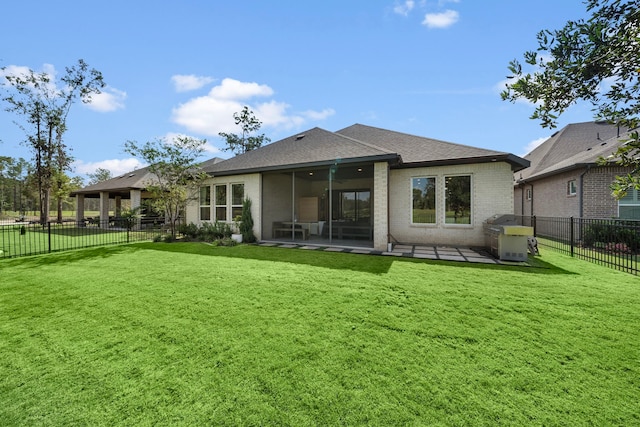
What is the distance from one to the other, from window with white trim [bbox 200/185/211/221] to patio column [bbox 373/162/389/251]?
8707 mm

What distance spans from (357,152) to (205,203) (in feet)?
27.9

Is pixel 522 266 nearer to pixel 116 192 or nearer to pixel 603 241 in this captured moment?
pixel 603 241

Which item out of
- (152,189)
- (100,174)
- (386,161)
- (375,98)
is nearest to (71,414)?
(386,161)

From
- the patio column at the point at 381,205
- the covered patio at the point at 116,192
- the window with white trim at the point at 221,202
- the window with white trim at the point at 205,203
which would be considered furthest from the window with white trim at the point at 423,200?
the covered patio at the point at 116,192

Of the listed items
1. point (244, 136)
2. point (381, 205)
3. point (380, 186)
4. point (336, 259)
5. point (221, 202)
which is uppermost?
point (244, 136)

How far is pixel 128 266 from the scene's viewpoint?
23.1ft

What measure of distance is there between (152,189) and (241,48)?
24.5 feet

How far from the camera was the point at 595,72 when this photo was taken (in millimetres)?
2773

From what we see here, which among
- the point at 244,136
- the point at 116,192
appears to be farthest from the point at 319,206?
the point at 244,136

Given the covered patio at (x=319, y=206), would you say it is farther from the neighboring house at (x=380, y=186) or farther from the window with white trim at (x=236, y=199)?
the window with white trim at (x=236, y=199)

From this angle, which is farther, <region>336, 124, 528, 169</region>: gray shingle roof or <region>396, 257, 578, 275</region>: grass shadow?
<region>336, 124, 528, 169</region>: gray shingle roof

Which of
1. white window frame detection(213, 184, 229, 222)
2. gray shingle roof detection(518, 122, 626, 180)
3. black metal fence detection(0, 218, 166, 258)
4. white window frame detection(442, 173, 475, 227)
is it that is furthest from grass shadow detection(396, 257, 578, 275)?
black metal fence detection(0, 218, 166, 258)

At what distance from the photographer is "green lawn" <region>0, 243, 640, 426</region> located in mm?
2062

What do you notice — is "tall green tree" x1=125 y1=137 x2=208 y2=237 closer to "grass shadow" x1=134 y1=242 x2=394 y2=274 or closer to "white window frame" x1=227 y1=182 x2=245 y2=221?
"white window frame" x1=227 y1=182 x2=245 y2=221
